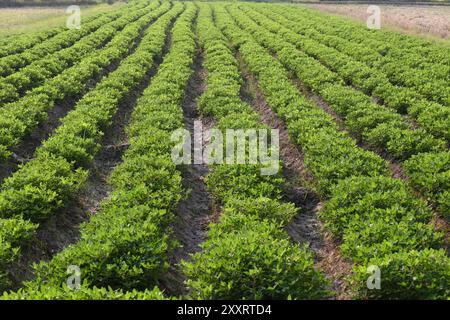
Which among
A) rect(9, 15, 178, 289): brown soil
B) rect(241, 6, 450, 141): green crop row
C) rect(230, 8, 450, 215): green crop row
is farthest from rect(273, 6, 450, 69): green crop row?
rect(9, 15, 178, 289): brown soil

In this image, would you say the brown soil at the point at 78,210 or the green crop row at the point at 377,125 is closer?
the brown soil at the point at 78,210

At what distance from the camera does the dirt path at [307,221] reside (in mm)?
8406

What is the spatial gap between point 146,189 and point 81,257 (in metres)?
2.78

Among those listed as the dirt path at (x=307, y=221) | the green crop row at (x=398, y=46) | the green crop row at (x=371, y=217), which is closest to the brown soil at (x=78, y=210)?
the dirt path at (x=307, y=221)

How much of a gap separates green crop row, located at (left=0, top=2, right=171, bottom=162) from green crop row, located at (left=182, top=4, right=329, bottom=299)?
6733 mm

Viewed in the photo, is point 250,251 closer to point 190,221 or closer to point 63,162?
point 190,221

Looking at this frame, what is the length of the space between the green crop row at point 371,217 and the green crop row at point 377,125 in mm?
989

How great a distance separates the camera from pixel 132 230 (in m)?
7.86

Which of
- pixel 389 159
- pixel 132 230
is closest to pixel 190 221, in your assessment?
pixel 132 230

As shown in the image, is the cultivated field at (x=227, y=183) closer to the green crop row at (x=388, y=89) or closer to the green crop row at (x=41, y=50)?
the green crop row at (x=388, y=89)

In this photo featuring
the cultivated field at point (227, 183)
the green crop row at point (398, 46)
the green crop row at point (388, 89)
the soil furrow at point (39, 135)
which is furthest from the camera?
the green crop row at point (398, 46)

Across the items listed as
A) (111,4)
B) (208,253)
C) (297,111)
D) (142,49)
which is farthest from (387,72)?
(111,4)

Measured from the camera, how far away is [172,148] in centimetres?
1290

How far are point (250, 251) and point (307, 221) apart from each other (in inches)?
153
